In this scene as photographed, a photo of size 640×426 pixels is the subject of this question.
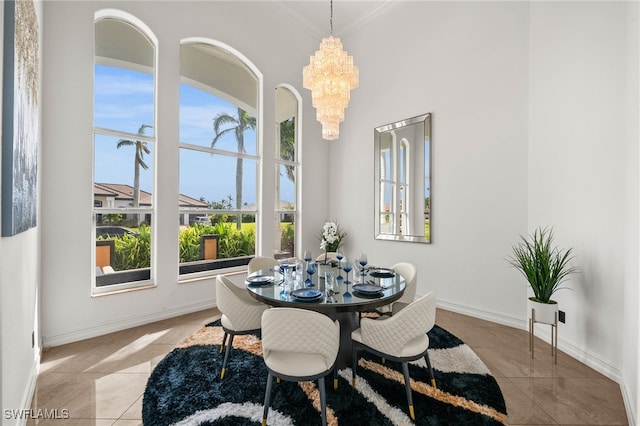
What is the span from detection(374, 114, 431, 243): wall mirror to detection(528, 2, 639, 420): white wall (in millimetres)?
1304

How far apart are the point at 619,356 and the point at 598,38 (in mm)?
2754

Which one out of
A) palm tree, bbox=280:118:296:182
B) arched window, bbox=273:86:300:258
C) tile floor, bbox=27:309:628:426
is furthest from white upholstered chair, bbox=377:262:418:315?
palm tree, bbox=280:118:296:182

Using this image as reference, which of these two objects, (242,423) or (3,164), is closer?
(3,164)

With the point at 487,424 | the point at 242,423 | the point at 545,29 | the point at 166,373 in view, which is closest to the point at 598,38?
the point at 545,29

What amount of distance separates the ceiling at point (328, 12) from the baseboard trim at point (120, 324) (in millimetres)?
4743

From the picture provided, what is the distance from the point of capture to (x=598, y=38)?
263 cm

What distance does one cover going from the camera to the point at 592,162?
265 cm

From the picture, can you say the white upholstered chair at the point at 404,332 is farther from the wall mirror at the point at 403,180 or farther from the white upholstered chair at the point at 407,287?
the wall mirror at the point at 403,180

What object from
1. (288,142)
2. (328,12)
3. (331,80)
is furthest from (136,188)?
(328,12)

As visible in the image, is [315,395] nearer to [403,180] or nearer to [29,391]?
[29,391]

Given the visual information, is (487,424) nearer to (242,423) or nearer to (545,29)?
(242,423)

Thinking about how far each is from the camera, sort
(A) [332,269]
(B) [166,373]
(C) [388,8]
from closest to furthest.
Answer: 1. (B) [166,373]
2. (A) [332,269]
3. (C) [388,8]

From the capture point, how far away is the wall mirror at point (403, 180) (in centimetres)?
422

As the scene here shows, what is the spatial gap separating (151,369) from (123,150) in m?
2.46
